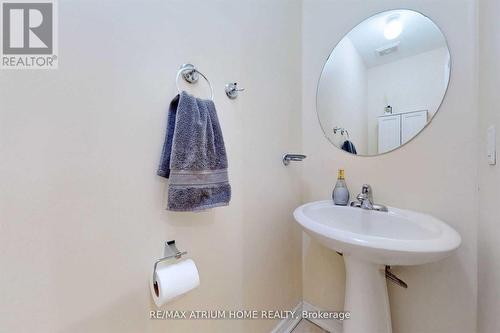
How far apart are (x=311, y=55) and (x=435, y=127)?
79 cm

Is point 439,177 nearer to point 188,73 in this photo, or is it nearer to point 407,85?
point 407,85

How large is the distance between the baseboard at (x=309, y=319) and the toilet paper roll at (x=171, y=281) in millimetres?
770

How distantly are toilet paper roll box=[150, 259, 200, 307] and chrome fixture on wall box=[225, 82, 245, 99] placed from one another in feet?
2.27

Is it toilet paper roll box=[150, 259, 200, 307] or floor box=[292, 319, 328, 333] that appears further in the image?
floor box=[292, 319, 328, 333]

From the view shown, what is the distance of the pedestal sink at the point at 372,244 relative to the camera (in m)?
0.65

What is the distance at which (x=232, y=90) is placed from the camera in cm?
94

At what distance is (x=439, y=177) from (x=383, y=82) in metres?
0.54

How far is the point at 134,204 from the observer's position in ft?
2.18

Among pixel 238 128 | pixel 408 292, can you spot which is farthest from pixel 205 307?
pixel 408 292

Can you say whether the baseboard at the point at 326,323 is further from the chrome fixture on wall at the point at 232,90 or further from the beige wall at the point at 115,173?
the chrome fixture on wall at the point at 232,90

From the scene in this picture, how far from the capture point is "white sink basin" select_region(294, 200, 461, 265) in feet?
2.10

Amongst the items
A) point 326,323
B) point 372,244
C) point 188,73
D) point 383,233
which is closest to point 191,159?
point 188,73

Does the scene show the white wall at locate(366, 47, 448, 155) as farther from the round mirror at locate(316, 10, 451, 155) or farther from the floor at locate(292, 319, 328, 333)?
the floor at locate(292, 319, 328, 333)

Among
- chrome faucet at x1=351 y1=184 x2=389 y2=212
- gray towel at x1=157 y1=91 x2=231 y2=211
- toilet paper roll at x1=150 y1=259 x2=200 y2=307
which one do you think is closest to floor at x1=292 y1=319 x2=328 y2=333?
chrome faucet at x1=351 y1=184 x2=389 y2=212
